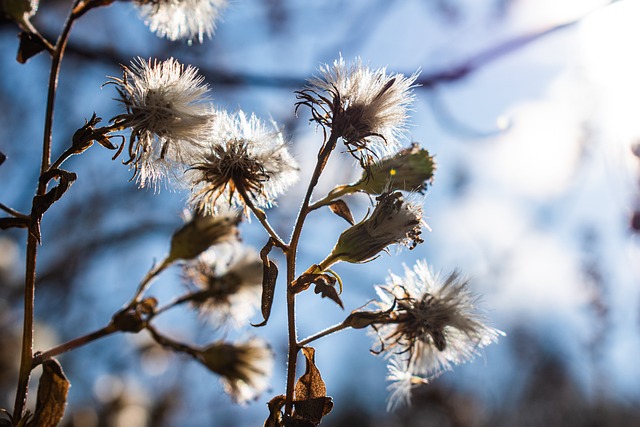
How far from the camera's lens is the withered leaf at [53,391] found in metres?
0.73

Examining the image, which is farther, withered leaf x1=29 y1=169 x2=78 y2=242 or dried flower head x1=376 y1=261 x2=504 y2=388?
dried flower head x1=376 y1=261 x2=504 y2=388

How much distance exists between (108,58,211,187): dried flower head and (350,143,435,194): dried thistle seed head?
0.21 m

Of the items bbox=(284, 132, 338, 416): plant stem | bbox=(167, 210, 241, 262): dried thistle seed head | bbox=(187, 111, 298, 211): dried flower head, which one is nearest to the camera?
bbox=(284, 132, 338, 416): plant stem

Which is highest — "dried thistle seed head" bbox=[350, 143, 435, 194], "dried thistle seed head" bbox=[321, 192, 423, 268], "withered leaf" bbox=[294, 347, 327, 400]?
"dried thistle seed head" bbox=[350, 143, 435, 194]

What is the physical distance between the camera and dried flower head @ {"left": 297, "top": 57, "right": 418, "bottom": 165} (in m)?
0.80

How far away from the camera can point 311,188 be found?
73cm

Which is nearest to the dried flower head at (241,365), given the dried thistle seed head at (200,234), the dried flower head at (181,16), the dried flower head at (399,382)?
the dried thistle seed head at (200,234)

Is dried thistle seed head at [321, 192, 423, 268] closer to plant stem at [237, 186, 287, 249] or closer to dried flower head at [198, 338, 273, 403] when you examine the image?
plant stem at [237, 186, 287, 249]

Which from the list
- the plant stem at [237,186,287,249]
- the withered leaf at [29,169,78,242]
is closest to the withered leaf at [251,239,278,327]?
the plant stem at [237,186,287,249]

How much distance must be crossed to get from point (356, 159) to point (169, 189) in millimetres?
239

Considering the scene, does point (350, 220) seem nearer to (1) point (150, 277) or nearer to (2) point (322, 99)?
(2) point (322, 99)

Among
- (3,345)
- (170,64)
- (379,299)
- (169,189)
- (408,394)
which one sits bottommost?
(408,394)

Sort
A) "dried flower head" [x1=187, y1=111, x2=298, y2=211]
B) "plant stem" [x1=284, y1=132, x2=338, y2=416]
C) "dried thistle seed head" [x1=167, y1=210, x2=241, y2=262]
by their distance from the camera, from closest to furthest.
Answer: "plant stem" [x1=284, y1=132, x2=338, y2=416] < "dried flower head" [x1=187, y1=111, x2=298, y2=211] < "dried thistle seed head" [x1=167, y1=210, x2=241, y2=262]

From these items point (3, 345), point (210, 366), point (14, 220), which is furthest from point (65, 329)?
point (14, 220)
